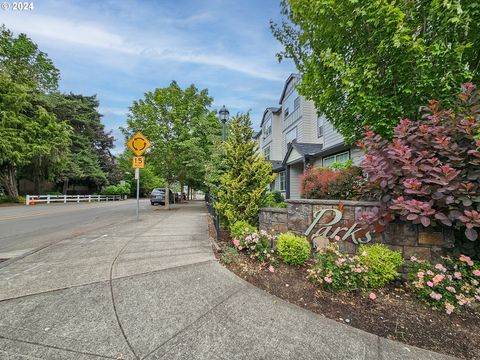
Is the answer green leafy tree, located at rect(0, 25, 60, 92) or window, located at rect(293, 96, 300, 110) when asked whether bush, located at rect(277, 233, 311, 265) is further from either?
green leafy tree, located at rect(0, 25, 60, 92)

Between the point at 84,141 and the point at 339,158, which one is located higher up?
the point at 84,141

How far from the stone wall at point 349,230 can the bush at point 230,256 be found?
0.89 m

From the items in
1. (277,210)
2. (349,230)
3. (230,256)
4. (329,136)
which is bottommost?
(230,256)

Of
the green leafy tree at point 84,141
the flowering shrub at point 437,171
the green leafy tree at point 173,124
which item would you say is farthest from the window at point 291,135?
the green leafy tree at point 84,141

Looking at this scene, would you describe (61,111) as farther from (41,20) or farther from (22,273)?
(22,273)

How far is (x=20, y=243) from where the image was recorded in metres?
5.35

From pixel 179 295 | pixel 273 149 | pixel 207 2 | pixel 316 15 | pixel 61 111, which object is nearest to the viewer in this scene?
pixel 179 295

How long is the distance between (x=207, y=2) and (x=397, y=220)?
7558 millimetres

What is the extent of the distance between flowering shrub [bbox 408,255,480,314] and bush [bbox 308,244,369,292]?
1.93 ft

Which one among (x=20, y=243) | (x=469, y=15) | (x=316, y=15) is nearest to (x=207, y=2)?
(x=316, y=15)

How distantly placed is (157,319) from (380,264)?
2831mm

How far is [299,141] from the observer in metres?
15.9

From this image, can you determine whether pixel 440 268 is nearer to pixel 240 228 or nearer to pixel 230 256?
pixel 230 256

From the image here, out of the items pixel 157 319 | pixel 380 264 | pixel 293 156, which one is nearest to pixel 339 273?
pixel 380 264
